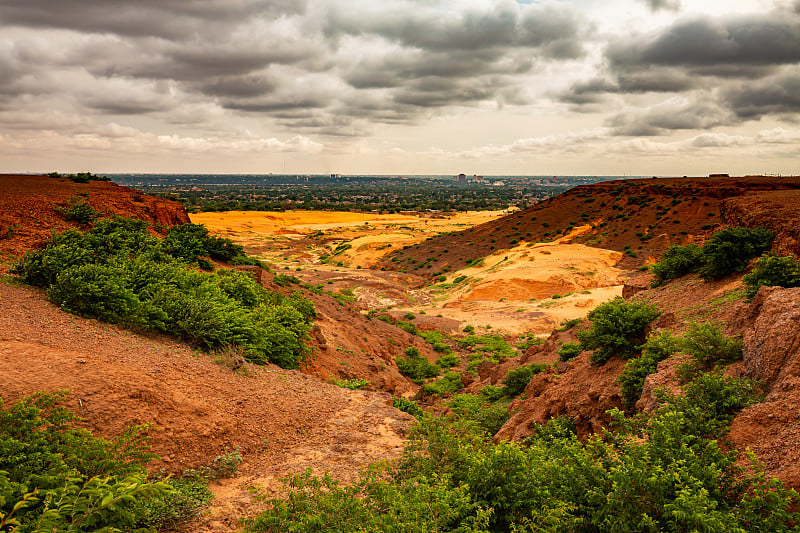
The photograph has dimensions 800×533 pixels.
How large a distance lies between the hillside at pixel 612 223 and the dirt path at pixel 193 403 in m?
34.5

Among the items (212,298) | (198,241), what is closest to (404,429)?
(212,298)

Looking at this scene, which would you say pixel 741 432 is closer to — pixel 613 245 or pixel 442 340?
pixel 442 340

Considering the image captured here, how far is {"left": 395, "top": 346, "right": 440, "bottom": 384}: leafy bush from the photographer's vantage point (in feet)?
58.2

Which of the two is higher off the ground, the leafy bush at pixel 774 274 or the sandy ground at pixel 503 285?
the leafy bush at pixel 774 274

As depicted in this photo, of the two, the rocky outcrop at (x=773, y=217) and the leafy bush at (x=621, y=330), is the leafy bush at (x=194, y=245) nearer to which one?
the leafy bush at (x=621, y=330)

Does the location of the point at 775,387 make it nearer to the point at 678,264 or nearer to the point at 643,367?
the point at 643,367

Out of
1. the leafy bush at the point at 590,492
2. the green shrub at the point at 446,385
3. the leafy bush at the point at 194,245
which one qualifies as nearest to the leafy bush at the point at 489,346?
the green shrub at the point at 446,385

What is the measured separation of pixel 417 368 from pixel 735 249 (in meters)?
11.4

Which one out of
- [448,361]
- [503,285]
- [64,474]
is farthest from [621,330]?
[503,285]

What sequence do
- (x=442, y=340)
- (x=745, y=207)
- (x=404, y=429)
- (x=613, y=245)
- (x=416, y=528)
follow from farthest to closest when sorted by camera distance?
(x=613, y=245)
(x=442, y=340)
(x=745, y=207)
(x=404, y=429)
(x=416, y=528)

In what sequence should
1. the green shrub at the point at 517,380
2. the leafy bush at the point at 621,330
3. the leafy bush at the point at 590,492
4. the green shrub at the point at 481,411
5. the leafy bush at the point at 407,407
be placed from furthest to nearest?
the green shrub at the point at 517,380
the green shrub at the point at 481,411
the leafy bush at the point at 407,407
the leafy bush at the point at 621,330
the leafy bush at the point at 590,492

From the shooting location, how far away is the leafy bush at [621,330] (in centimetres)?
1049

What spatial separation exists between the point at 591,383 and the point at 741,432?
169 inches

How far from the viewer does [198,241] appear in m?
18.0
